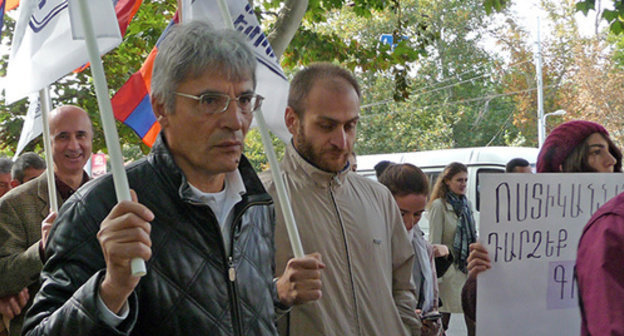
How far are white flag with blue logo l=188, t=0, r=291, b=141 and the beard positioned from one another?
53 cm

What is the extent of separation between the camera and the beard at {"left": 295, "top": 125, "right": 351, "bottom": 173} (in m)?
3.03

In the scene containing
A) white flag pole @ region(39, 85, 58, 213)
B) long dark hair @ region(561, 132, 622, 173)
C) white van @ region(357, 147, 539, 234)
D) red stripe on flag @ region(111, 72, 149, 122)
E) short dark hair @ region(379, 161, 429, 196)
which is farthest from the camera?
white van @ region(357, 147, 539, 234)

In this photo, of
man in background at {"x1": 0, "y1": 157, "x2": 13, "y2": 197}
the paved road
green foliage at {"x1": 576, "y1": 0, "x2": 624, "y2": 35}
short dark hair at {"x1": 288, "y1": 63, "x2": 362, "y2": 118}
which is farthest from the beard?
the paved road

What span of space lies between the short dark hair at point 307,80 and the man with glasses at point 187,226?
0.82 meters

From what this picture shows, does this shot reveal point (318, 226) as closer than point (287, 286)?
No

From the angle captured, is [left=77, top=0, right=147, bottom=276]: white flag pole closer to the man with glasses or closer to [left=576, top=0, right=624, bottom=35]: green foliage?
the man with glasses

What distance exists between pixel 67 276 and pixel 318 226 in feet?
4.13

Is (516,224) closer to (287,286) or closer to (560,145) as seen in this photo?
(560,145)

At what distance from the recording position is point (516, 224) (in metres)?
3.56

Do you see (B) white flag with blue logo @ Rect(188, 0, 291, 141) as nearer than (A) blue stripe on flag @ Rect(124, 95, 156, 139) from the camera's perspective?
Yes

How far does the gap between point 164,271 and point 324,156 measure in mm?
1139

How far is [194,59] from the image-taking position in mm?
2139

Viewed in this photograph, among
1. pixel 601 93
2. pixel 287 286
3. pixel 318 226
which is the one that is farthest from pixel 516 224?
pixel 601 93

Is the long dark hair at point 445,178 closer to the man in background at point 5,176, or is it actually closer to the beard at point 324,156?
the man in background at point 5,176
